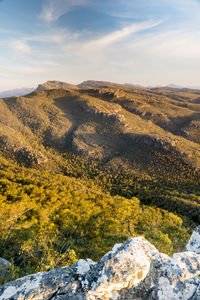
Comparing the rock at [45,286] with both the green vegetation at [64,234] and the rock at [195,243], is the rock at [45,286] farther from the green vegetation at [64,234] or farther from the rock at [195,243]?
the rock at [195,243]

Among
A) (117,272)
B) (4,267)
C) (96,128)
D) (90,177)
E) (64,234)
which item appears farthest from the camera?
(96,128)

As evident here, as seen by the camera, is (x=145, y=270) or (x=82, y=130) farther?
(x=82, y=130)

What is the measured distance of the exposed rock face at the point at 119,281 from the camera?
20.8 feet

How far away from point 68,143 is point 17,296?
121m

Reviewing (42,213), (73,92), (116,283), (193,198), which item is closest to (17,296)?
(116,283)

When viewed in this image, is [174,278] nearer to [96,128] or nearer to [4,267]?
[4,267]

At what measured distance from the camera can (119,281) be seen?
6418mm

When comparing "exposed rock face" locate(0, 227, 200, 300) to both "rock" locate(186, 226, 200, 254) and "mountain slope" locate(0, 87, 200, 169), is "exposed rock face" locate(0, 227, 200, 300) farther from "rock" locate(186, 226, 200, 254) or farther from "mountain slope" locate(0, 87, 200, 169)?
"mountain slope" locate(0, 87, 200, 169)

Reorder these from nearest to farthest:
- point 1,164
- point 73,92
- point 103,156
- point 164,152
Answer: point 1,164
point 164,152
point 103,156
point 73,92

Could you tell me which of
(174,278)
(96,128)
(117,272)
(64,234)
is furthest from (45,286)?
(96,128)

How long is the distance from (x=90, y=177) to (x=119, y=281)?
88.4m

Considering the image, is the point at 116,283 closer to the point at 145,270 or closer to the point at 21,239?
the point at 145,270

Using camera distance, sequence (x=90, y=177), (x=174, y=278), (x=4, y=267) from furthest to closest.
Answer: (x=90, y=177) < (x=4, y=267) < (x=174, y=278)

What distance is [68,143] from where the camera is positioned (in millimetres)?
124250
